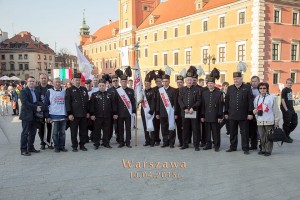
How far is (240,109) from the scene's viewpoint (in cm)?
779

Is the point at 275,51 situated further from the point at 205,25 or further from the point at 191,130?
the point at 191,130

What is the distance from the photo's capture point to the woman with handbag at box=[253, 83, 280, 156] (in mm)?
7367

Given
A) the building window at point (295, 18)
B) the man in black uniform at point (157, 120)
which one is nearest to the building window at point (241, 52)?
the building window at point (295, 18)

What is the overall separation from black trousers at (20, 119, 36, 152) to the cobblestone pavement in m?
0.29

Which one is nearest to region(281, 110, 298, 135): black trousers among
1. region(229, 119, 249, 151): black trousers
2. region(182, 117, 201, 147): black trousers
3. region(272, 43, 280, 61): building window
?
region(229, 119, 249, 151): black trousers

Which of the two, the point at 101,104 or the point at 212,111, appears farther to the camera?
the point at 101,104

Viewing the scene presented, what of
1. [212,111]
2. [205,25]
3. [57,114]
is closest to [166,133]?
[212,111]

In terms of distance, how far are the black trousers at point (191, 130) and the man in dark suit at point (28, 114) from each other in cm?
398

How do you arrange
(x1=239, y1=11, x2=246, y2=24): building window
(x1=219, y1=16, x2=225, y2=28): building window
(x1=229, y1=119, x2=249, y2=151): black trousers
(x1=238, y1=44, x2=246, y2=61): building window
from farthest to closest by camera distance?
(x1=219, y1=16, x2=225, y2=28): building window
(x1=238, y1=44, x2=246, y2=61): building window
(x1=239, y1=11, x2=246, y2=24): building window
(x1=229, y1=119, x2=249, y2=151): black trousers

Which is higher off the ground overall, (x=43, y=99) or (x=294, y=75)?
(x=294, y=75)

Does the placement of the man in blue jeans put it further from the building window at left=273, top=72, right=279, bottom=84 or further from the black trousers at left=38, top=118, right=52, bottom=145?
the building window at left=273, top=72, right=279, bottom=84

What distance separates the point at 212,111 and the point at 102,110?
10.2 feet

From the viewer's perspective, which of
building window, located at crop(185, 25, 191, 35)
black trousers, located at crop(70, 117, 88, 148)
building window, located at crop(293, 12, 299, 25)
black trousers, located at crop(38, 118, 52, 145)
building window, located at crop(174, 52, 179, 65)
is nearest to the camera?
black trousers, located at crop(70, 117, 88, 148)

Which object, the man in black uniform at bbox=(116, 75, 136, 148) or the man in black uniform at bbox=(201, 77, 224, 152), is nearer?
the man in black uniform at bbox=(201, 77, 224, 152)
